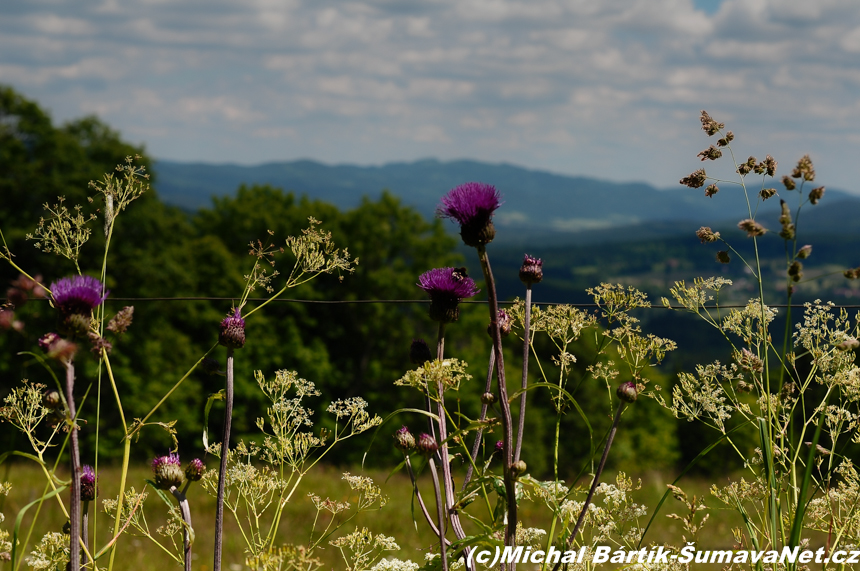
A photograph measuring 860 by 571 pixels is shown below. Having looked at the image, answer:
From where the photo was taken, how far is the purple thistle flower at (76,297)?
180 centimetres

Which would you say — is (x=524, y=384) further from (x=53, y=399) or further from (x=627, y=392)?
(x=53, y=399)

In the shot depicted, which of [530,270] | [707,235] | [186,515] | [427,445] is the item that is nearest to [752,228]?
[707,235]

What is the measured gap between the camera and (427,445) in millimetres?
2027

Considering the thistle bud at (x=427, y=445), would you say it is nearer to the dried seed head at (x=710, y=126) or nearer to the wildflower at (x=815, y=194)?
the wildflower at (x=815, y=194)

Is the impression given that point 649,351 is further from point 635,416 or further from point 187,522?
point 635,416

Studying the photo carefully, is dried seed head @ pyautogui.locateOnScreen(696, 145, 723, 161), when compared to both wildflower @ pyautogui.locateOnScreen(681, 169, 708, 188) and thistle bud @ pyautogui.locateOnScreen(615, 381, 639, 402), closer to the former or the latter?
wildflower @ pyautogui.locateOnScreen(681, 169, 708, 188)

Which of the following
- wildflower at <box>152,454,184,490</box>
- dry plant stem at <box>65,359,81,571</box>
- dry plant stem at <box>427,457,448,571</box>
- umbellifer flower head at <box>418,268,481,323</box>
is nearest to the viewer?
dry plant stem at <box>65,359,81,571</box>

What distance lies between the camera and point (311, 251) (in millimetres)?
2639

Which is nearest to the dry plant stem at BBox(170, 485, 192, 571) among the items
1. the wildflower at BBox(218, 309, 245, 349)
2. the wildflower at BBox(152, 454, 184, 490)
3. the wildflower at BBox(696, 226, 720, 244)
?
the wildflower at BBox(152, 454, 184, 490)

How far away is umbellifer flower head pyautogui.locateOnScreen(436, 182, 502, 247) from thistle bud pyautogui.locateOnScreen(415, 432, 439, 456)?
582mm

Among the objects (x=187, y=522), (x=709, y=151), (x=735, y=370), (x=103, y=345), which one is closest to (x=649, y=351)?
(x=735, y=370)

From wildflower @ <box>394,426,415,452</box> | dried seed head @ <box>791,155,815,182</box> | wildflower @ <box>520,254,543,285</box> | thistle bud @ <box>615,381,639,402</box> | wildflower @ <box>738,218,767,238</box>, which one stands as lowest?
wildflower @ <box>394,426,415,452</box>

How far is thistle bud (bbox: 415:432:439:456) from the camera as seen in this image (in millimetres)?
1984

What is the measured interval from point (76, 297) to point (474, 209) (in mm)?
1090
